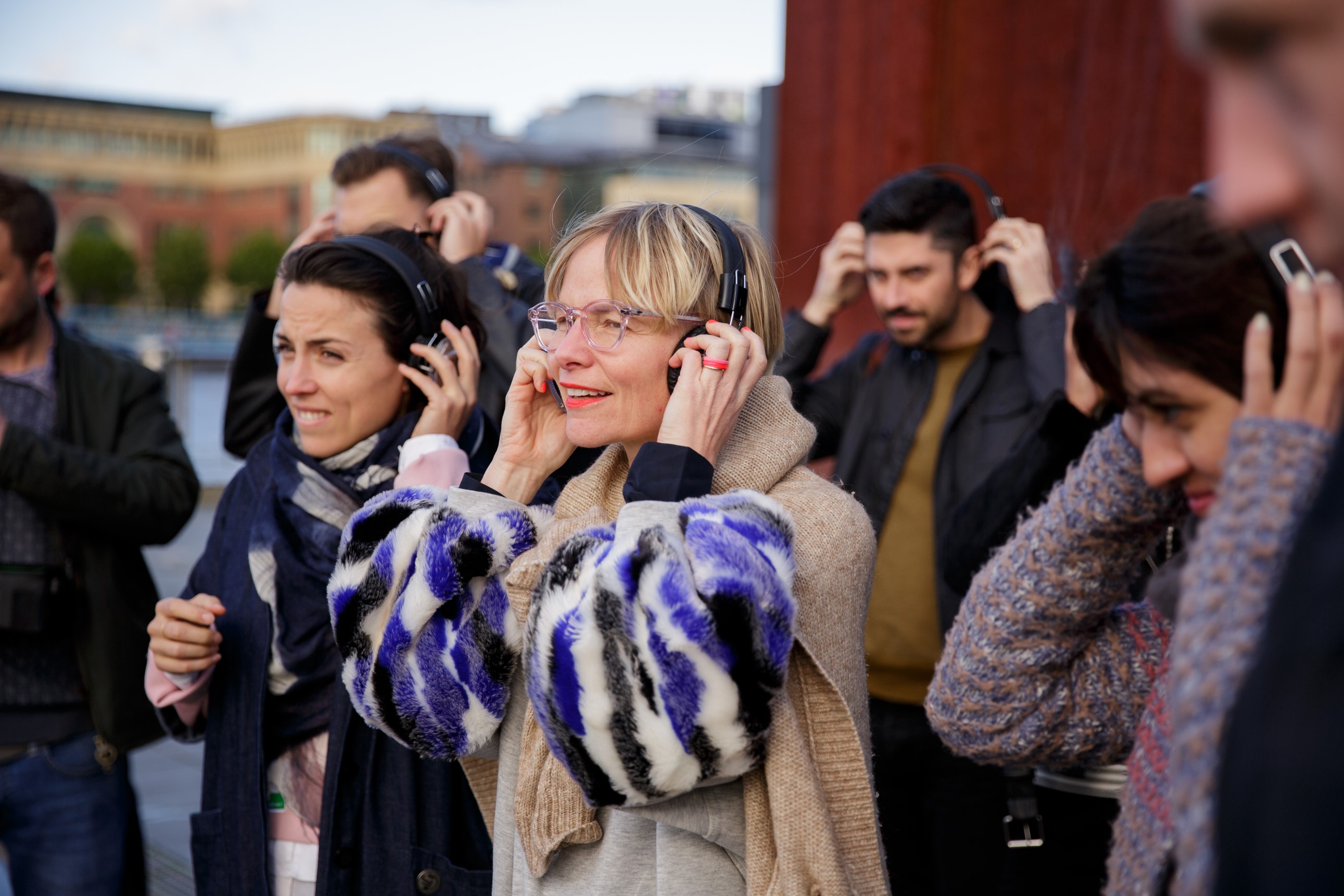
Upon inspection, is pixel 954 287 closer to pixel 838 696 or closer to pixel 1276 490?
pixel 838 696

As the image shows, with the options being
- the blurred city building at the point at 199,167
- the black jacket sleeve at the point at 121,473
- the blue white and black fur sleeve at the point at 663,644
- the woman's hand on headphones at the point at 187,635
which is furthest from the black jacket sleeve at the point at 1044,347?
the blurred city building at the point at 199,167

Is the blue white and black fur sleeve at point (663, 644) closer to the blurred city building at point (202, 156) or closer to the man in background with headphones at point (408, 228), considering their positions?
the man in background with headphones at point (408, 228)

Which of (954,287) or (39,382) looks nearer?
(39,382)

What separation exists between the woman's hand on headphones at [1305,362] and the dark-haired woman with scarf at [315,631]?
1622 millimetres

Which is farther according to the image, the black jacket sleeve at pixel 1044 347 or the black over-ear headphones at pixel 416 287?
the black jacket sleeve at pixel 1044 347

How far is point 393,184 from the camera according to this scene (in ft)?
11.9

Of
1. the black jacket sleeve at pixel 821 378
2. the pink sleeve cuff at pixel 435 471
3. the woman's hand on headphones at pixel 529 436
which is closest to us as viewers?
the woman's hand on headphones at pixel 529 436

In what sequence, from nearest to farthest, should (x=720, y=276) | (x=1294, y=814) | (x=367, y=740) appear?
(x=1294, y=814), (x=720, y=276), (x=367, y=740)

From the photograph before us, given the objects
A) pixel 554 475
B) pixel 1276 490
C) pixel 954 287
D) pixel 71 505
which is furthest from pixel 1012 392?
pixel 71 505

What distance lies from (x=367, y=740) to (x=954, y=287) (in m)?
2.18

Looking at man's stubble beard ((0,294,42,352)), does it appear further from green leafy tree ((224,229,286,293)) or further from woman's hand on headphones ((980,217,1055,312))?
green leafy tree ((224,229,286,293))

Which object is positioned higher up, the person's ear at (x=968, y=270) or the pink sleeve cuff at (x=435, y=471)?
the person's ear at (x=968, y=270)

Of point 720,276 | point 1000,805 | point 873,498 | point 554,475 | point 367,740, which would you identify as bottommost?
point 1000,805

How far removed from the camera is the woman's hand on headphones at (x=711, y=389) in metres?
1.89
